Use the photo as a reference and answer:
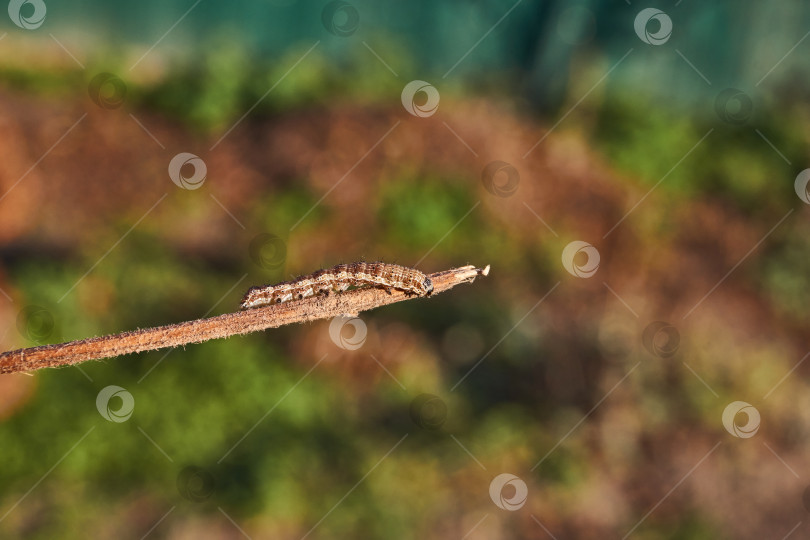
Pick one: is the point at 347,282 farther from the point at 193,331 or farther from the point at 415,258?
the point at 415,258

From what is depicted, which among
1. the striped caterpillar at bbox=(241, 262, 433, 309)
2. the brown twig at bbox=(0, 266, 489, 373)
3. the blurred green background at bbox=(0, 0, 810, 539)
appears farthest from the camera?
the blurred green background at bbox=(0, 0, 810, 539)

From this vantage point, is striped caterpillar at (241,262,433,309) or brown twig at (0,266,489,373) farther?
striped caterpillar at (241,262,433,309)

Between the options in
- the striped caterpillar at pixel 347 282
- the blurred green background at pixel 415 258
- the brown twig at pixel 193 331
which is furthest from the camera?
the blurred green background at pixel 415 258

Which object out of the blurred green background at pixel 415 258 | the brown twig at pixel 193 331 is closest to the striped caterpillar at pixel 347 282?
the brown twig at pixel 193 331

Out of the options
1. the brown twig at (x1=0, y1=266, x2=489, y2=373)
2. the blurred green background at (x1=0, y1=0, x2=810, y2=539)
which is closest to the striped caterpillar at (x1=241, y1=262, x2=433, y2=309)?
the brown twig at (x1=0, y1=266, x2=489, y2=373)

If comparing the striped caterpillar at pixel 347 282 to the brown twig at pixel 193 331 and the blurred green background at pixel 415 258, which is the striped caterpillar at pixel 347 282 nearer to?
the brown twig at pixel 193 331

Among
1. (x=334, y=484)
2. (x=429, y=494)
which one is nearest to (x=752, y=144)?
(x=429, y=494)

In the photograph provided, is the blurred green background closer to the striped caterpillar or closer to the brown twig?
the striped caterpillar
